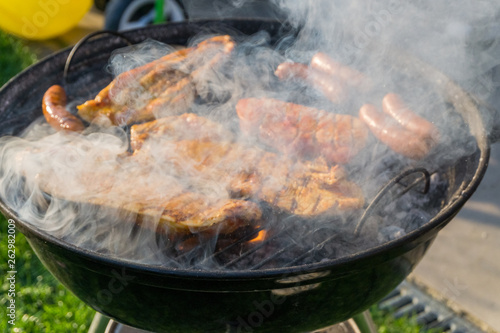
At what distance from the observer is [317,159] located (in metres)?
2.33

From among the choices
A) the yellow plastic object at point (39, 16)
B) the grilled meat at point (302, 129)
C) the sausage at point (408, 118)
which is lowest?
the yellow plastic object at point (39, 16)

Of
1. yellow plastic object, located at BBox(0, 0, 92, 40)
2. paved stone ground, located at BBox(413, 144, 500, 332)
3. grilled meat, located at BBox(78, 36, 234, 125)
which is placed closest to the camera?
grilled meat, located at BBox(78, 36, 234, 125)

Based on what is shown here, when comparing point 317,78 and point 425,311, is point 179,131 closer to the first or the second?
point 317,78

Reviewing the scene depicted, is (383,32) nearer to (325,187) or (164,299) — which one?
(325,187)

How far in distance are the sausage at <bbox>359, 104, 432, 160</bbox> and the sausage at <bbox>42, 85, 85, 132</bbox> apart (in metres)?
1.33

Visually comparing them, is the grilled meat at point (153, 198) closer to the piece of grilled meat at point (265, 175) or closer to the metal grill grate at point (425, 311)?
the piece of grilled meat at point (265, 175)

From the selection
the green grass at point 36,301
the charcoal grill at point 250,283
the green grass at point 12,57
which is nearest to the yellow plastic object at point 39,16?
the green grass at point 12,57

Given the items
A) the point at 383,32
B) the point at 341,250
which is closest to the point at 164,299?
the point at 341,250

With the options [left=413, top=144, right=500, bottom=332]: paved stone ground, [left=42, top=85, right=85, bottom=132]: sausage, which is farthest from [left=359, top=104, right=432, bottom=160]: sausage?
[left=413, top=144, right=500, bottom=332]: paved stone ground

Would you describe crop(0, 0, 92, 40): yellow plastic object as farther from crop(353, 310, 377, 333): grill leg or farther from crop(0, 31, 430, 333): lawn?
crop(353, 310, 377, 333): grill leg

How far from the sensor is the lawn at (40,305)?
327cm

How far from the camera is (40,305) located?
136 inches

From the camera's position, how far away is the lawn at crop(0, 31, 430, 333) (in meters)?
3.27

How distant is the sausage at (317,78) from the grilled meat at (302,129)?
211 mm
